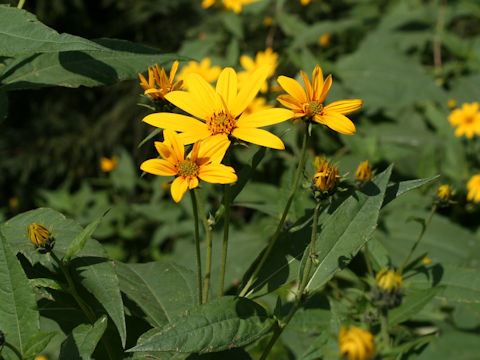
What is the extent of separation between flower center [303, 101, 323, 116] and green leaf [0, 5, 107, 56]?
1.21ft

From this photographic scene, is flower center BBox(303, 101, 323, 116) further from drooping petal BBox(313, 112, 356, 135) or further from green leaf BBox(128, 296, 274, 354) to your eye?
green leaf BBox(128, 296, 274, 354)

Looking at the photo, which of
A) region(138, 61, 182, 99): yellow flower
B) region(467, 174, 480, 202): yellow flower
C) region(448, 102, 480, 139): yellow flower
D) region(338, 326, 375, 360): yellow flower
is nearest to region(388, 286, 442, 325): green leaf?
region(338, 326, 375, 360): yellow flower

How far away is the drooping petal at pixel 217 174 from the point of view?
2.65 ft

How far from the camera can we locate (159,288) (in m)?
1.14

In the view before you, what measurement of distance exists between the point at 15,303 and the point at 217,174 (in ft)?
1.38

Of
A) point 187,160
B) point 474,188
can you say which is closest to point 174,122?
point 187,160

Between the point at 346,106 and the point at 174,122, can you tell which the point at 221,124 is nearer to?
the point at 174,122

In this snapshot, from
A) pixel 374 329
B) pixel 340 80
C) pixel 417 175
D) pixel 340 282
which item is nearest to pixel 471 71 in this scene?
pixel 340 80

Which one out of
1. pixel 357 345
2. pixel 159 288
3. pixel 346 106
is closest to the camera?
pixel 357 345

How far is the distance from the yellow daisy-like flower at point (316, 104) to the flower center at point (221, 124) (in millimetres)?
101

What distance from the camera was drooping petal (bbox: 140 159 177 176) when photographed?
2.75 ft

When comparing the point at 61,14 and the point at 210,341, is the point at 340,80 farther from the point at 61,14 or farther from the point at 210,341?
the point at 210,341

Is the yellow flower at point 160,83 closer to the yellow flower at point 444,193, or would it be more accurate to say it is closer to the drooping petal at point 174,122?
the drooping petal at point 174,122

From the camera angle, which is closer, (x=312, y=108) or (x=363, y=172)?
(x=312, y=108)
